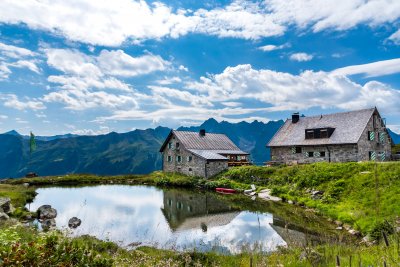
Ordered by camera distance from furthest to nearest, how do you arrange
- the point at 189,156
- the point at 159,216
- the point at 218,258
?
the point at 189,156 < the point at 159,216 < the point at 218,258

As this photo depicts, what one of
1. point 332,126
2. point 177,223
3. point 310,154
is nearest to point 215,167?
point 310,154

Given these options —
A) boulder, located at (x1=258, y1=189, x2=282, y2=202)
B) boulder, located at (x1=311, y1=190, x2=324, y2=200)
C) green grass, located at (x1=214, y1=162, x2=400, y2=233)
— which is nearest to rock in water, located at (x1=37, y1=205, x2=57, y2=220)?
boulder, located at (x1=258, y1=189, x2=282, y2=202)

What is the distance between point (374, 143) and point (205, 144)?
33.4 metres

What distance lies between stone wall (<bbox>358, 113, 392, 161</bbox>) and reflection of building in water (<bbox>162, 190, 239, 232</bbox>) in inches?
996

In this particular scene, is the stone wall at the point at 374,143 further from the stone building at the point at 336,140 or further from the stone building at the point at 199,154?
the stone building at the point at 199,154

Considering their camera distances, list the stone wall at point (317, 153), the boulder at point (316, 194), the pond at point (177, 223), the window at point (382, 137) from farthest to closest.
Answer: the window at point (382, 137) → the stone wall at point (317, 153) → the boulder at point (316, 194) → the pond at point (177, 223)

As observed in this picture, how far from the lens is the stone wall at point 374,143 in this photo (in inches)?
1858

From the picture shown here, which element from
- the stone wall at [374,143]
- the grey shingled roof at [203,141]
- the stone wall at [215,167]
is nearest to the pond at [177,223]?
the stone wall at [215,167]

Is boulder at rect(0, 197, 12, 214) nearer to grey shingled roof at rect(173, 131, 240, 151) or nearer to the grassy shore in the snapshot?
the grassy shore

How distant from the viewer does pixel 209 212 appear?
30297 millimetres

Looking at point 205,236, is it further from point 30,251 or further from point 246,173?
point 246,173

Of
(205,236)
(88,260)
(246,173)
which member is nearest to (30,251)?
(88,260)

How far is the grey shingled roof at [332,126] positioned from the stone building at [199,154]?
36.5 feet

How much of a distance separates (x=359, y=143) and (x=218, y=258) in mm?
40310
